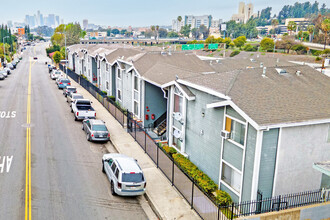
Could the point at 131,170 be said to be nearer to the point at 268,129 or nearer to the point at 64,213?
the point at 64,213

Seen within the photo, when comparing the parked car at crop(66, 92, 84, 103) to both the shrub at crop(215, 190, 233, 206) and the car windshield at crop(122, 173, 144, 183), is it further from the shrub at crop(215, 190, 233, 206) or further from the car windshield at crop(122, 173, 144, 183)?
the shrub at crop(215, 190, 233, 206)

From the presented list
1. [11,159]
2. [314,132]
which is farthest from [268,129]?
[11,159]

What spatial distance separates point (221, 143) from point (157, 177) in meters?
4.63

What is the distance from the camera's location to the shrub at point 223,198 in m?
15.6

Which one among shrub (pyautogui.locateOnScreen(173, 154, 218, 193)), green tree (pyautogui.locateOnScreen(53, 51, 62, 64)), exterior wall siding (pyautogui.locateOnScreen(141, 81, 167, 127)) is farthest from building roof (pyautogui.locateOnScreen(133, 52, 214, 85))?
green tree (pyautogui.locateOnScreen(53, 51, 62, 64))

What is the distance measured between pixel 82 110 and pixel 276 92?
832 inches

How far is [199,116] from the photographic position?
1958cm

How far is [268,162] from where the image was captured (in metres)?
14.3

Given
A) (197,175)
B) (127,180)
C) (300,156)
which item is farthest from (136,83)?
(300,156)

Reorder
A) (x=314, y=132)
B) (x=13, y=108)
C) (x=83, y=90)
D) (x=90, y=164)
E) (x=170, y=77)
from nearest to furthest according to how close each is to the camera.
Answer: (x=314, y=132)
(x=90, y=164)
(x=170, y=77)
(x=13, y=108)
(x=83, y=90)

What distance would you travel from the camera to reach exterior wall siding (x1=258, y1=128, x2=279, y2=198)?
14086 millimetres

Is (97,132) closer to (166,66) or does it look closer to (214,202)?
(166,66)

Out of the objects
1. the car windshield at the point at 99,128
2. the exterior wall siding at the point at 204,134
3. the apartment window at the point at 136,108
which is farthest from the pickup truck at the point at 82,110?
the exterior wall siding at the point at 204,134

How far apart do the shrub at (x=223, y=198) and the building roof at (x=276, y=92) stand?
4.40 metres
